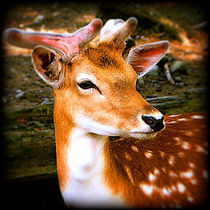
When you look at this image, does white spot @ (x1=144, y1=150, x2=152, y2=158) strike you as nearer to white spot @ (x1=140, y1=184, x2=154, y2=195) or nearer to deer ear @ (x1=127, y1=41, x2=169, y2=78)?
white spot @ (x1=140, y1=184, x2=154, y2=195)

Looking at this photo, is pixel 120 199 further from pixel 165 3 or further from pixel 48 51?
pixel 165 3

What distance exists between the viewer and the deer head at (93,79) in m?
1.26

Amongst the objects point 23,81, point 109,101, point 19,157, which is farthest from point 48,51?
point 19,157

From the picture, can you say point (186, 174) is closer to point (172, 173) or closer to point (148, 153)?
point (172, 173)

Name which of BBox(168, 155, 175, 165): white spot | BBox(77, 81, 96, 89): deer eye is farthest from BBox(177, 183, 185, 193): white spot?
BBox(77, 81, 96, 89): deer eye

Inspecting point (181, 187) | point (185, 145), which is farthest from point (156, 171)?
point (185, 145)

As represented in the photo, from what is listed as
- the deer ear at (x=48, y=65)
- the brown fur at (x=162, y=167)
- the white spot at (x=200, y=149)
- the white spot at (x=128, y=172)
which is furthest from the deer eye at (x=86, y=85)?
Answer: the white spot at (x=200, y=149)

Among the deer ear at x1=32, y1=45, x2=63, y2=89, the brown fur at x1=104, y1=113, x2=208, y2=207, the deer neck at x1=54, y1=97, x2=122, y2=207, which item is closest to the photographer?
the deer ear at x1=32, y1=45, x2=63, y2=89

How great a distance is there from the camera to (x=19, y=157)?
2.45 meters

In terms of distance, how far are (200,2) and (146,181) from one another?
1603 mm

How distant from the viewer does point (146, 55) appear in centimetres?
170

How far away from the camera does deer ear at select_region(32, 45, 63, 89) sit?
1.35 meters

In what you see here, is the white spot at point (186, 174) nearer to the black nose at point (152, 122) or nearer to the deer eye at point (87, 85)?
the black nose at point (152, 122)

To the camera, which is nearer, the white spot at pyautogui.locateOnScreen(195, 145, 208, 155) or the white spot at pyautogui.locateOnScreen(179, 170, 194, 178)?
the white spot at pyautogui.locateOnScreen(179, 170, 194, 178)
